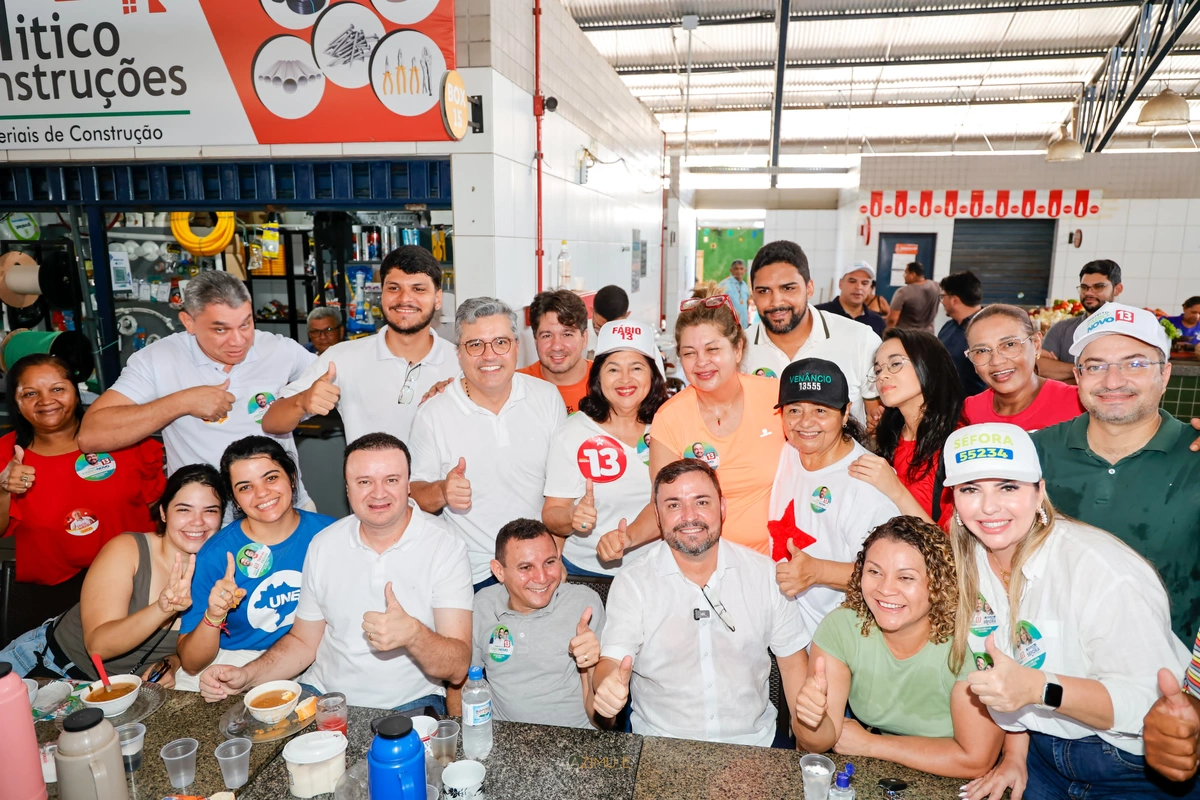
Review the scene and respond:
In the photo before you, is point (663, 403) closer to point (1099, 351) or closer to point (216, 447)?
point (1099, 351)

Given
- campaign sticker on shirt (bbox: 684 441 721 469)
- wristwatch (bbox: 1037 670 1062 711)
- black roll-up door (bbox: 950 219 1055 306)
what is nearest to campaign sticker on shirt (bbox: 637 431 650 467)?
campaign sticker on shirt (bbox: 684 441 721 469)

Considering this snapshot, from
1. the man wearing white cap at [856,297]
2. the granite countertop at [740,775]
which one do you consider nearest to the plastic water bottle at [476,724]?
the granite countertop at [740,775]

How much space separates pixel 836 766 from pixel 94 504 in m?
3.01

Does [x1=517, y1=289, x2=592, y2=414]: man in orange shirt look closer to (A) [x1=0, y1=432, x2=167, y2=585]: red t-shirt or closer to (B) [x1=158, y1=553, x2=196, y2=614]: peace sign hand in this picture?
(B) [x1=158, y1=553, x2=196, y2=614]: peace sign hand

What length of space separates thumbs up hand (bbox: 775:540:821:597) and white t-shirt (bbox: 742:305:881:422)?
1.20 meters

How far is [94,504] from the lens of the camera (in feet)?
10.1

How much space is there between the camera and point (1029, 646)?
1.86m

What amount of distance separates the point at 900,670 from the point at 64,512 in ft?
10.5

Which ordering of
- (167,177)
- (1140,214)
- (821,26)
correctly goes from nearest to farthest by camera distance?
1. (167,177)
2. (821,26)
3. (1140,214)

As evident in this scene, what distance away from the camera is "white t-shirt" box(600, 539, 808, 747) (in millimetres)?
2230

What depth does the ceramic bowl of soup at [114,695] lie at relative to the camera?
2.07 meters

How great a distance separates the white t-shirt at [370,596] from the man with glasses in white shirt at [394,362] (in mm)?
846

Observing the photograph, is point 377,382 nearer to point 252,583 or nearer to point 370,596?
point 252,583

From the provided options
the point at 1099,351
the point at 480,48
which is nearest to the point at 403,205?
the point at 480,48
